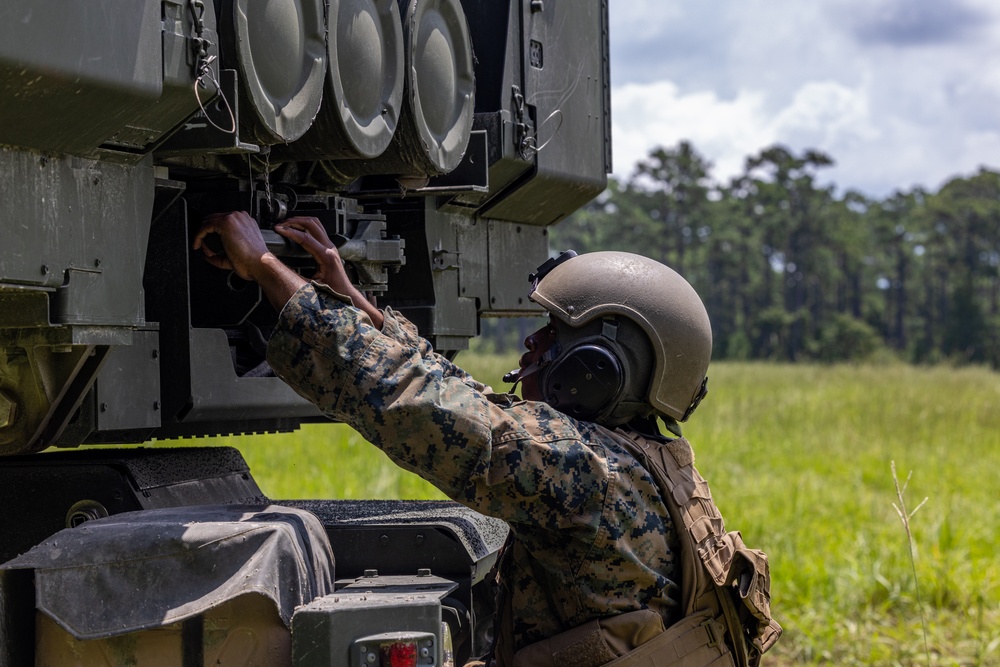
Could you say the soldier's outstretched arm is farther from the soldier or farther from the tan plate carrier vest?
the tan plate carrier vest

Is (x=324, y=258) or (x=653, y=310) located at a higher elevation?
(x=324, y=258)

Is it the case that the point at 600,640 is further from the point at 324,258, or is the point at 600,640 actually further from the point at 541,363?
the point at 324,258

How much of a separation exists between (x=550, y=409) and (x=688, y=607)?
0.57 m

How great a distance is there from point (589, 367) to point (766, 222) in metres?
62.6

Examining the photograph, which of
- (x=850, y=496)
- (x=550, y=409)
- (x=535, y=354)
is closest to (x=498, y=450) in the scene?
(x=550, y=409)

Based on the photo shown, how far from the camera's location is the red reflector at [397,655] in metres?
2.53

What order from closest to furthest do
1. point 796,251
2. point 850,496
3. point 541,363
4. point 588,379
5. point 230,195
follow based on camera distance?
point 588,379
point 541,363
point 230,195
point 850,496
point 796,251

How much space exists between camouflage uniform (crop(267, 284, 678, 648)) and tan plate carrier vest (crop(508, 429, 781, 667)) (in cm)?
4

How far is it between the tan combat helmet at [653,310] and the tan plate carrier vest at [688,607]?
0.14 meters

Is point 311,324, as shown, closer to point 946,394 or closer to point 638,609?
point 638,609

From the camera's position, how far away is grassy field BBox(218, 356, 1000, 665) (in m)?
6.78

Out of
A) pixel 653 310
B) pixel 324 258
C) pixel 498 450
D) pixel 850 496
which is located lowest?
pixel 850 496

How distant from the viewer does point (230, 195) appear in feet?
11.3

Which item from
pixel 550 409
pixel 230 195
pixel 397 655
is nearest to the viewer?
pixel 397 655
